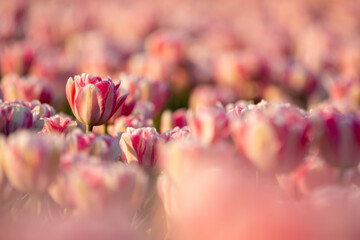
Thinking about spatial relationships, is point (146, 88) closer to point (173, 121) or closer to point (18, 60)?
point (173, 121)

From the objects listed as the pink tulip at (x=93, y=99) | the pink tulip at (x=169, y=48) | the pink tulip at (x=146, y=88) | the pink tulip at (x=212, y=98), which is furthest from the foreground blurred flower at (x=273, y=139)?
the pink tulip at (x=169, y=48)

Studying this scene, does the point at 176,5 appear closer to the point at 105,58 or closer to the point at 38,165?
the point at 105,58

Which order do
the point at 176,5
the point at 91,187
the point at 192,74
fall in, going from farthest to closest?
the point at 176,5, the point at 192,74, the point at 91,187

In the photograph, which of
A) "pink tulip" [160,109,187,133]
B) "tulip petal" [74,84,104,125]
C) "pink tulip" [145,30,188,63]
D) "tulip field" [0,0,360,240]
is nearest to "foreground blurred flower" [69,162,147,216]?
"tulip field" [0,0,360,240]

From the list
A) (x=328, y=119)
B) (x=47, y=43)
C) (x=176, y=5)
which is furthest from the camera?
(x=176, y=5)

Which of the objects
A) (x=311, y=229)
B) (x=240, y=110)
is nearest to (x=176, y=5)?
(x=240, y=110)

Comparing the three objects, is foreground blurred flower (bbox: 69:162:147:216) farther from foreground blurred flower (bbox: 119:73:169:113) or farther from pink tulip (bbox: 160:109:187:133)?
foreground blurred flower (bbox: 119:73:169:113)

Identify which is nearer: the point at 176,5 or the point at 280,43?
the point at 280,43
